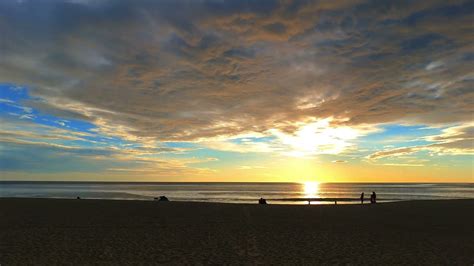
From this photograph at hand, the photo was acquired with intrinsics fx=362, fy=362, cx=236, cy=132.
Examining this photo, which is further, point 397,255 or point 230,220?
point 230,220

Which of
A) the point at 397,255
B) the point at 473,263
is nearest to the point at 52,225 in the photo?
the point at 397,255

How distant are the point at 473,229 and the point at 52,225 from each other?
26.4 m

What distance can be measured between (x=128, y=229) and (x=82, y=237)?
3384 millimetres

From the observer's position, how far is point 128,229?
2161cm

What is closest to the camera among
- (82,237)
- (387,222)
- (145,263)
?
(145,263)

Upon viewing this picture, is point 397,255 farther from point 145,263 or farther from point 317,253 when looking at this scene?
point 145,263

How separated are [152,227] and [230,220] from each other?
19.6ft

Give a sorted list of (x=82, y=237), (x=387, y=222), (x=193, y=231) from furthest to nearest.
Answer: (x=387, y=222) → (x=193, y=231) → (x=82, y=237)

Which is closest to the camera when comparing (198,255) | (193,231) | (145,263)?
(145,263)

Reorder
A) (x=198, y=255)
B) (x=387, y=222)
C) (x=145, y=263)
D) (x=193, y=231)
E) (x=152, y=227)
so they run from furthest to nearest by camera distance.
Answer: (x=387, y=222), (x=152, y=227), (x=193, y=231), (x=198, y=255), (x=145, y=263)

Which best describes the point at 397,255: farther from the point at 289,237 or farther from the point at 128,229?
the point at 128,229

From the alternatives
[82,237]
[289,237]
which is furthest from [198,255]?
[82,237]

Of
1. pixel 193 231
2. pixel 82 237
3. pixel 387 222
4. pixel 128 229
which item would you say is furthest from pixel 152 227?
pixel 387 222

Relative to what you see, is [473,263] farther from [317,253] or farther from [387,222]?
Answer: [387,222]
